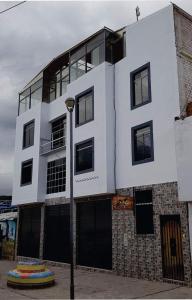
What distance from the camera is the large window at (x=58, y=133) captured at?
2440 centimetres

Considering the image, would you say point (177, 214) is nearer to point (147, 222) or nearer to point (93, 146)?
point (147, 222)

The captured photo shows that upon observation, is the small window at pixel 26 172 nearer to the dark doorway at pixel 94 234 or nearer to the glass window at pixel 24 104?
the glass window at pixel 24 104

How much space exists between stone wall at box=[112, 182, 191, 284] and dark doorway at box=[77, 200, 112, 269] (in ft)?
2.74

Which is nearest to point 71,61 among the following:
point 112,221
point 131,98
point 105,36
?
point 105,36

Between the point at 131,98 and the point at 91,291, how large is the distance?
1005 centimetres

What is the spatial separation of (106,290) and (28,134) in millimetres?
16438

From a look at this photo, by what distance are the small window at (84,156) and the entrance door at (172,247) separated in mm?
5786

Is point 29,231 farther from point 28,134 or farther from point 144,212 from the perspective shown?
point 144,212

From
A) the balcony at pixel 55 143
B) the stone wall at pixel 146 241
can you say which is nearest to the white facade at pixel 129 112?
the stone wall at pixel 146 241

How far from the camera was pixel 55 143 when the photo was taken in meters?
25.2

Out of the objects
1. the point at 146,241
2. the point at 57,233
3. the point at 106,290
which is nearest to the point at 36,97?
the point at 57,233

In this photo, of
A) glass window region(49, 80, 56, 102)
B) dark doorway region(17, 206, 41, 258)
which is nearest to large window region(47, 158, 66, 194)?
dark doorway region(17, 206, 41, 258)

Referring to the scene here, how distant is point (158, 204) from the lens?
53.1 feet

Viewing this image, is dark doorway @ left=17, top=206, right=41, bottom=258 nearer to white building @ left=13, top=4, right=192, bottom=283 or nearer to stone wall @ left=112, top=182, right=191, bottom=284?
white building @ left=13, top=4, right=192, bottom=283
